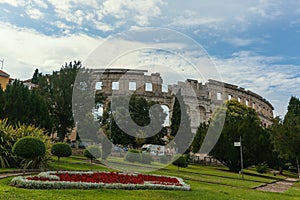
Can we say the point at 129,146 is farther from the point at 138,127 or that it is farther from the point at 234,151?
the point at 234,151

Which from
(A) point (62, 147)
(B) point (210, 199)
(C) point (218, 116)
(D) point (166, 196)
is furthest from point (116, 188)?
(C) point (218, 116)

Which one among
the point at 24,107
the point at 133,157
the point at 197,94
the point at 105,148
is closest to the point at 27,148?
the point at 24,107

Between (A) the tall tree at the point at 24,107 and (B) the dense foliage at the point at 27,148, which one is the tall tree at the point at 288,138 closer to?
(A) the tall tree at the point at 24,107

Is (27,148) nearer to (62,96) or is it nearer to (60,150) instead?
(60,150)

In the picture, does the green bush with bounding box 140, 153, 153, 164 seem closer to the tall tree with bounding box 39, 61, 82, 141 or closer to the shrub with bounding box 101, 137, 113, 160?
the shrub with bounding box 101, 137, 113, 160

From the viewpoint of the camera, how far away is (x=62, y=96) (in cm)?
3116

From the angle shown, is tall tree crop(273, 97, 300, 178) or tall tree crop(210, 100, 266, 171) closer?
tall tree crop(273, 97, 300, 178)

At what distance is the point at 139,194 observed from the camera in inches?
384

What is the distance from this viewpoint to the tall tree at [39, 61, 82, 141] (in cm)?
3130

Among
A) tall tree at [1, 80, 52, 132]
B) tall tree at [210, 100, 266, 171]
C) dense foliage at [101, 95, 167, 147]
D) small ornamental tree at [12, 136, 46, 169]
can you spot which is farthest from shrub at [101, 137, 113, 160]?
small ornamental tree at [12, 136, 46, 169]

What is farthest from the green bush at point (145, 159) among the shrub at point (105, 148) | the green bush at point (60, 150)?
the green bush at point (60, 150)

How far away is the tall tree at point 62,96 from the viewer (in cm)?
3130

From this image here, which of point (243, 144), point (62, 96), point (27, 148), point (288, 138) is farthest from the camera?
point (62, 96)

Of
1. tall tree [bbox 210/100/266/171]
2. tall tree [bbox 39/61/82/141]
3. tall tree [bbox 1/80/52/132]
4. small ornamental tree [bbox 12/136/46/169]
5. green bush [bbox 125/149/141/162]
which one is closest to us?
small ornamental tree [bbox 12/136/46/169]
